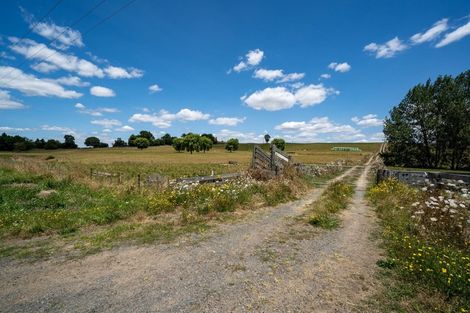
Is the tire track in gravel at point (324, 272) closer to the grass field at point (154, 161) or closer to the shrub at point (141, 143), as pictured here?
the grass field at point (154, 161)

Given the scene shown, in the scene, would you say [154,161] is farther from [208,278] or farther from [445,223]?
[208,278]

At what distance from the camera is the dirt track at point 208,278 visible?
386cm

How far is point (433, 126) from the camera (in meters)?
47.0

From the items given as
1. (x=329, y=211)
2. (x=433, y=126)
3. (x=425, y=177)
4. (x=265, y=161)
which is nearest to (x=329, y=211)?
(x=329, y=211)

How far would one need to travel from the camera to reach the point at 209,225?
7906mm

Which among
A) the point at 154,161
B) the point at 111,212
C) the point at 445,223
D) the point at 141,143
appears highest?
the point at 141,143

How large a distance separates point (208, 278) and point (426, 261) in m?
3.95

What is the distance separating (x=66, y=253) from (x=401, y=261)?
6.85 m

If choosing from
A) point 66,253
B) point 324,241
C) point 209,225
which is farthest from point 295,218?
point 66,253

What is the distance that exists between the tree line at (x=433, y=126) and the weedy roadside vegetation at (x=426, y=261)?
46453 mm

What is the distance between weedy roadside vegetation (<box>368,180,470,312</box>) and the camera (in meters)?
3.93

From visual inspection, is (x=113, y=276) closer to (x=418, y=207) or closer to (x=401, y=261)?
(x=401, y=261)

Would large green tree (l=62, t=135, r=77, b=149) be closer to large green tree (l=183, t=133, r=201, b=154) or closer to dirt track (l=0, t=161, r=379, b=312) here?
large green tree (l=183, t=133, r=201, b=154)

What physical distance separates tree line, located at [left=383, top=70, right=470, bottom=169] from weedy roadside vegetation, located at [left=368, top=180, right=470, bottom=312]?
46453 mm
